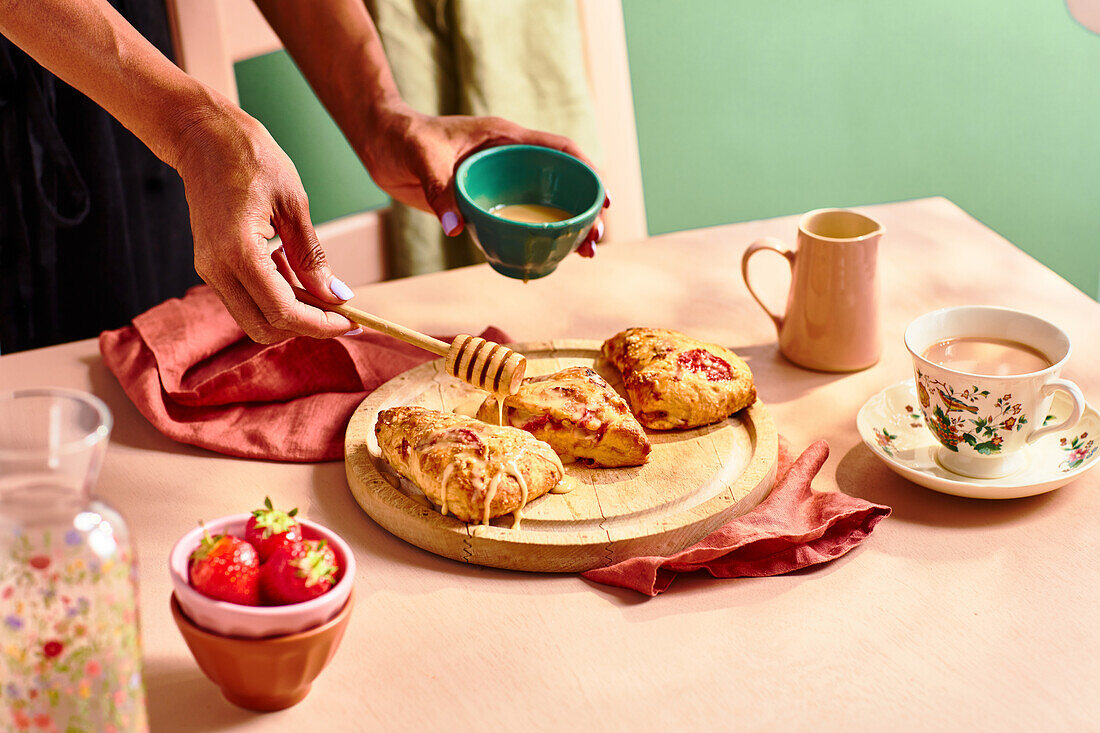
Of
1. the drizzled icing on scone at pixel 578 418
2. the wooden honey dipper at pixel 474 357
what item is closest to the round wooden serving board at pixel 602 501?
the drizzled icing on scone at pixel 578 418

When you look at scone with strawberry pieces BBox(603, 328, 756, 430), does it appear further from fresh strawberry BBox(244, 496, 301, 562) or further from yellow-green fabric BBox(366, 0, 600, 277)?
yellow-green fabric BBox(366, 0, 600, 277)

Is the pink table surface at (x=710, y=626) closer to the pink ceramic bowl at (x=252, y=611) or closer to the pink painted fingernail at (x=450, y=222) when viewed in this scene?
the pink ceramic bowl at (x=252, y=611)

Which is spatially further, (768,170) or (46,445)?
(768,170)

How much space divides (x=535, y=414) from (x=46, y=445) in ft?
2.09

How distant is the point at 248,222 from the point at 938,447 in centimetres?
86

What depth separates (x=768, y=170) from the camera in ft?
11.3

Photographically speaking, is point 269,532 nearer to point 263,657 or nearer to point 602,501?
point 263,657

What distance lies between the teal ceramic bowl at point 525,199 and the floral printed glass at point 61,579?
699 millimetres

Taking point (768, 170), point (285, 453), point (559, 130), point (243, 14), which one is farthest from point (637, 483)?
point (768, 170)

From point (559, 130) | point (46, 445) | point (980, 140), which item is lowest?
point (980, 140)

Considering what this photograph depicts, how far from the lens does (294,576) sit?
801 millimetres

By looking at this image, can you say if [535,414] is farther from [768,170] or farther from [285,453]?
[768,170]

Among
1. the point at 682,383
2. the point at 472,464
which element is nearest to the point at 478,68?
the point at 682,383

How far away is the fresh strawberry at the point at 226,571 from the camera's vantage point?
2.61 feet
